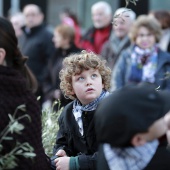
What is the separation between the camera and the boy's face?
4.02m

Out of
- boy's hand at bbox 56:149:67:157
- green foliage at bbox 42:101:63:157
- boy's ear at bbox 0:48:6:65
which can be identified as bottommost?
green foliage at bbox 42:101:63:157

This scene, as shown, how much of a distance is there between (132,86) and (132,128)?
23cm

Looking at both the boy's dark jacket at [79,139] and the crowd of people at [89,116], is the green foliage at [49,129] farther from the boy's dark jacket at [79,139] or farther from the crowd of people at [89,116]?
the boy's dark jacket at [79,139]

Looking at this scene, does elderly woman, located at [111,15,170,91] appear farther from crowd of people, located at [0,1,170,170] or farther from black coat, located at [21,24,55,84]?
crowd of people, located at [0,1,170,170]

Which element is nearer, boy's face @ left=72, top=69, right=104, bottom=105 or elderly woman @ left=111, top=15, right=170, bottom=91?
boy's face @ left=72, top=69, right=104, bottom=105

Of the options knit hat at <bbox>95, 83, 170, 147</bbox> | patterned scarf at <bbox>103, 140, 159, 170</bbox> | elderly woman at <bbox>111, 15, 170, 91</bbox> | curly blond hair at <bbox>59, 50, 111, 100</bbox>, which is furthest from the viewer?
elderly woman at <bbox>111, 15, 170, 91</bbox>

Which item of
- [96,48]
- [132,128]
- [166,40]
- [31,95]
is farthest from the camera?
[96,48]

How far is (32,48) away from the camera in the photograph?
33.9 ft

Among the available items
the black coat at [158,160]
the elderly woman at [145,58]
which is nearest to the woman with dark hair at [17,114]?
the black coat at [158,160]

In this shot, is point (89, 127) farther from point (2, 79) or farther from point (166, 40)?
point (166, 40)

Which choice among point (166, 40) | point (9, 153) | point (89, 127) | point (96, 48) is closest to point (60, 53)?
point (96, 48)

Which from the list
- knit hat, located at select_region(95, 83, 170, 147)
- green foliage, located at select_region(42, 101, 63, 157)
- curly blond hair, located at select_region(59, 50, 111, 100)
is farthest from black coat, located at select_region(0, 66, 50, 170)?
green foliage, located at select_region(42, 101, 63, 157)

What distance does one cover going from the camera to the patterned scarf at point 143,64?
7770mm

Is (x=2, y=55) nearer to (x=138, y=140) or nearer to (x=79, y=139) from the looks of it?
(x=79, y=139)
